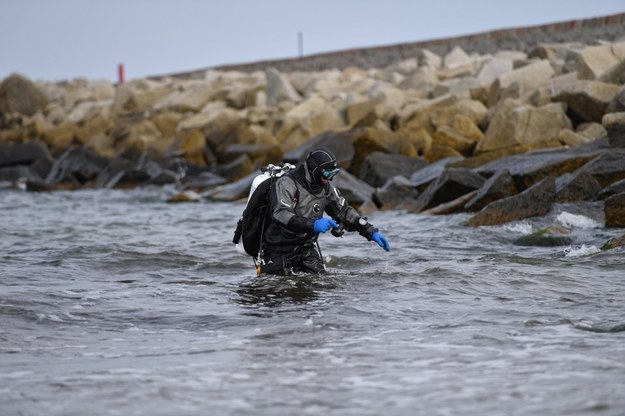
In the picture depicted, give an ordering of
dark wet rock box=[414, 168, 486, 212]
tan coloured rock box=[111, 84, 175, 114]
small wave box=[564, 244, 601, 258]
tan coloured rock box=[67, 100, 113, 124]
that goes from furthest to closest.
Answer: tan coloured rock box=[111, 84, 175, 114], tan coloured rock box=[67, 100, 113, 124], dark wet rock box=[414, 168, 486, 212], small wave box=[564, 244, 601, 258]

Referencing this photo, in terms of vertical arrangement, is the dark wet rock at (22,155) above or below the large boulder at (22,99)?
below

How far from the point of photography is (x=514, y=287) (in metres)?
10.2

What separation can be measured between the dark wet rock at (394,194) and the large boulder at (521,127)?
6.68 ft

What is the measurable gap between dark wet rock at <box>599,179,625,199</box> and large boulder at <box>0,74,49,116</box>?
35.6 meters

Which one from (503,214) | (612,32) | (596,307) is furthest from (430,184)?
(612,32)

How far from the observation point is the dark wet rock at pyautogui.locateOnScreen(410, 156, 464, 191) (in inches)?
732

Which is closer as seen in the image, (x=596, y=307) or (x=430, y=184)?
(x=596, y=307)

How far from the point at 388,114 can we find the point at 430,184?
7.55m

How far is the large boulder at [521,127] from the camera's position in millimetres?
19562

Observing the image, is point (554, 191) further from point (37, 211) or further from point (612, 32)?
point (612, 32)

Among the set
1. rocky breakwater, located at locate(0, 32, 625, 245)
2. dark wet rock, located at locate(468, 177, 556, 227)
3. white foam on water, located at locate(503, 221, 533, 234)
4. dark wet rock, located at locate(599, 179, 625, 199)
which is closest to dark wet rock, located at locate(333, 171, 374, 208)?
rocky breakwater, located at locate(0, 32, 625, 245)

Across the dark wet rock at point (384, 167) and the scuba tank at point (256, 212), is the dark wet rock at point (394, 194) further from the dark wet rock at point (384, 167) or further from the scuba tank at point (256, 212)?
the scuba tank at point (256, 212)

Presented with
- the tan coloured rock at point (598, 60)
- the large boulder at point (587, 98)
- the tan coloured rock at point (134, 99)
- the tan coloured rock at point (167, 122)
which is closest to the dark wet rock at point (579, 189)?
the large boulder at point (587, 98)

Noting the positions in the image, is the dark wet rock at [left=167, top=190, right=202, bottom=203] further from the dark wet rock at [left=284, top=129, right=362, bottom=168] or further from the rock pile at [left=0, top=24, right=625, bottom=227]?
the dark wet rock at [left=284, top=129, right=362, bottom=168]
